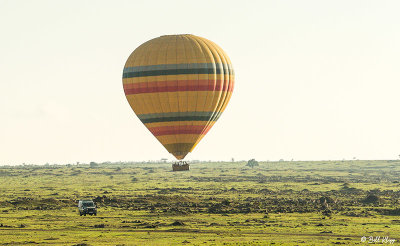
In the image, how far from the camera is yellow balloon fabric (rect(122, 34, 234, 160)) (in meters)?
84.9

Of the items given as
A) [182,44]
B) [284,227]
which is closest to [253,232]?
[284,227]

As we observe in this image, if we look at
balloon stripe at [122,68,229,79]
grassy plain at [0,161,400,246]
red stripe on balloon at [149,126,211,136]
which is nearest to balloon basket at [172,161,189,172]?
red stripe on balloon at [149,126,211,136]

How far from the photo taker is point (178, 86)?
84.8 metres

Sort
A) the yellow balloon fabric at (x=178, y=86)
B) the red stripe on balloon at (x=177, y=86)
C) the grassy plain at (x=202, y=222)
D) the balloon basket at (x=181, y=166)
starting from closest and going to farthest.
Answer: the grassy plain at (x=202, y=222) < the balloon basket at (x=181, y=166) < the red stripe on balloon at (x=177, y=86) < the yellow balloon fabric at (x=178, y=86)

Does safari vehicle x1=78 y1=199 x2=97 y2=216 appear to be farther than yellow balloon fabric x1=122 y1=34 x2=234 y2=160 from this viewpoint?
Yes

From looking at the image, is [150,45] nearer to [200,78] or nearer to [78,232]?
[200,78]

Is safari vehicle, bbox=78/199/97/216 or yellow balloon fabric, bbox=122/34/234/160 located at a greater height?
yellow balloon fabric, bbox=122/34/234/160

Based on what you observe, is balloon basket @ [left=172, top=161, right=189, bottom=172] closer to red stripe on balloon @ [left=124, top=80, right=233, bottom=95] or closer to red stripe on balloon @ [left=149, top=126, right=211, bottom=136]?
red stripe on balloon @ [left=149, top=126, right=211, bottom=136]

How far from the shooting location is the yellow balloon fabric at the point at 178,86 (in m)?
84.9

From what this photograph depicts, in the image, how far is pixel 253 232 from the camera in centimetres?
7331

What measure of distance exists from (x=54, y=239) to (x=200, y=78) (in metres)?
28.5

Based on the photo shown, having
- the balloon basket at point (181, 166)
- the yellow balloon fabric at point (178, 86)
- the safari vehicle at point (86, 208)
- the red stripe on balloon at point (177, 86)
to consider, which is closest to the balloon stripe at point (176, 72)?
the yellow balloon fabric at point (178, 86)

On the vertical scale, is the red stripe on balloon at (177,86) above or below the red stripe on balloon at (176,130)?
above

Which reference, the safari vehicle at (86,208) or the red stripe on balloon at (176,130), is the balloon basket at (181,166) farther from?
the safari vehicle at (86,208)
